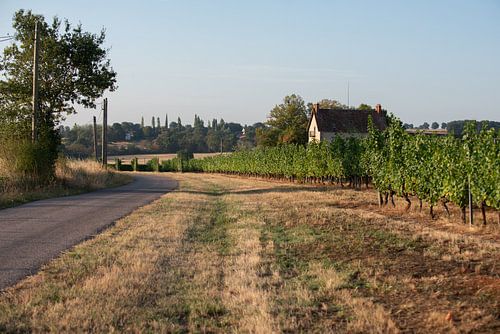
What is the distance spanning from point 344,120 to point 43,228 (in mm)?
61259

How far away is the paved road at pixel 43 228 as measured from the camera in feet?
28.3

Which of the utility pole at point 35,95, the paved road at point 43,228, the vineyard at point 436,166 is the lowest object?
the paved road at point 43,228

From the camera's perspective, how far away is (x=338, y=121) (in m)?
70.2

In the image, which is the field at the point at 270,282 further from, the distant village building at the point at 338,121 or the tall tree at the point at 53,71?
the distant village building at the point at 338,121

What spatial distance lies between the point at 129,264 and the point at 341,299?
3.64 metres

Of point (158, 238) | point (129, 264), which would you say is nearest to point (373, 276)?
point (129, 264)

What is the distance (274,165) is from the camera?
154 ft

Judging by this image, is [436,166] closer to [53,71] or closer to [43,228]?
[43,228]

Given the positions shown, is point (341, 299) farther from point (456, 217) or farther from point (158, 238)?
point (456, 217)

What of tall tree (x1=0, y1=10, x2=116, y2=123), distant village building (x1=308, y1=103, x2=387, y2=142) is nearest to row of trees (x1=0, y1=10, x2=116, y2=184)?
tall tree (x1=0, y1=10, x2=116, y2=123)

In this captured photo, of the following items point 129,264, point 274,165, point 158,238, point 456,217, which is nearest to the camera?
point 129,264

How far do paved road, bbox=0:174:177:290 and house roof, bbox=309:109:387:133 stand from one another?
169 feet

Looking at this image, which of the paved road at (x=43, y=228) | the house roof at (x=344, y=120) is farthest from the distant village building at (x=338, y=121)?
the paved road at (x=43, y=228)

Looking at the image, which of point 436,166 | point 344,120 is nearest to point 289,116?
point 344,120
